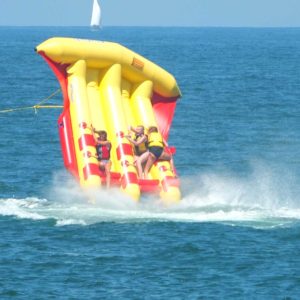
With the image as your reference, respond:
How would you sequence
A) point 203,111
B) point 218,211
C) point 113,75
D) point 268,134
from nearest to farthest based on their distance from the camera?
point 218,211 → point 113,75 → point 268,134 → point 203,111

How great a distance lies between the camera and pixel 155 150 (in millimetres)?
34781

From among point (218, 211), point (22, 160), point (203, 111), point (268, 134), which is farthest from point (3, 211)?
point (203, 111)

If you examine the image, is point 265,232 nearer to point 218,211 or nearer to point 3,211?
point 218,211

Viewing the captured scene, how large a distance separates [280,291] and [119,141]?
387 inches

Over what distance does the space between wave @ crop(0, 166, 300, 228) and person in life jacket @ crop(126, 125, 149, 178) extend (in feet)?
3.41

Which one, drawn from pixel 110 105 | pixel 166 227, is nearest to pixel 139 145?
pixel 110 105

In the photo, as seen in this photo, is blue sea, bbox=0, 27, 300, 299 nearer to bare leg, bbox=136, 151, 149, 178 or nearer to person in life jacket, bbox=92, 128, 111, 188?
bare leg, bbox=136, 151, 149, 178

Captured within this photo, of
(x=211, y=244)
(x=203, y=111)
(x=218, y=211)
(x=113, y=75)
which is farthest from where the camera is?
(x=203, y=111)

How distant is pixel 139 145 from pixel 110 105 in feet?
5.36

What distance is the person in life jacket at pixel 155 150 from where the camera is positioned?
3472 cm

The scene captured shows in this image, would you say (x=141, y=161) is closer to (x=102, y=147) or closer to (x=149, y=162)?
(x=149, y=162)

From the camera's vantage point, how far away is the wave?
32.0 metres

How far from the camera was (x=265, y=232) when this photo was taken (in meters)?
31.1

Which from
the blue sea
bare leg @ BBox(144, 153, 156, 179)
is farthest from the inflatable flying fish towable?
the blue sea
